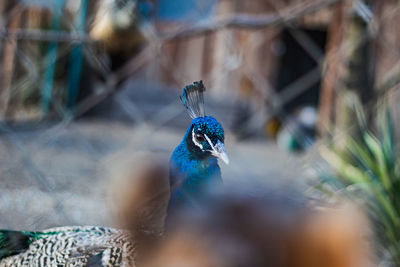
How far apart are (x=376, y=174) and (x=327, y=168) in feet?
0.79

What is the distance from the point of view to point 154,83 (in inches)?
187

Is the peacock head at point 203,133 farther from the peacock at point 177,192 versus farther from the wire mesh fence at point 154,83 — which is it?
the wire mesh fence at point 154,83

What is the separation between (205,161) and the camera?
245mm

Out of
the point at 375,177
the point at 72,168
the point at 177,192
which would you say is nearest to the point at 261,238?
the point at 177,192

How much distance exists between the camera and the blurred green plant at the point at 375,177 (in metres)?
1.04

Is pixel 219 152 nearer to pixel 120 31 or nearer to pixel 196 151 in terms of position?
pixel 196 151

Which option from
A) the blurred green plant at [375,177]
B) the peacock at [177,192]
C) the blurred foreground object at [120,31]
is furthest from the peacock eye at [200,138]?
the blurred green plant at [375,177]

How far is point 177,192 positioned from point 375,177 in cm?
99

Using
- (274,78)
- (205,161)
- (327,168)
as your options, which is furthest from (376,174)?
(274,78)

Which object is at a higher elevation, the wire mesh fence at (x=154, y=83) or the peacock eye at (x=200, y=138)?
the wire mesh fence at (x=154, y=83)

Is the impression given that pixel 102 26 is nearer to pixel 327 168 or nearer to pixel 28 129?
pixel 327 168

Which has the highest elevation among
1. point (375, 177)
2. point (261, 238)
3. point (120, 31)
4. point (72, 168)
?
point (72, 168)

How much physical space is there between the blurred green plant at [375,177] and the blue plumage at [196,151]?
818 mm

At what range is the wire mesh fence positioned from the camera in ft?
4.19
